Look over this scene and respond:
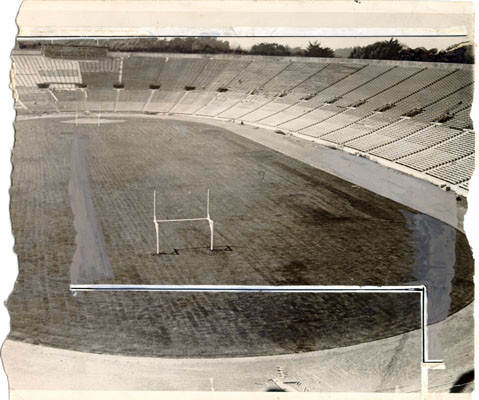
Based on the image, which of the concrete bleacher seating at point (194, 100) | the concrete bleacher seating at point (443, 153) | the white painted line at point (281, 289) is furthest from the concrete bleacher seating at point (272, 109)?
the white painted line at point (281, 289)

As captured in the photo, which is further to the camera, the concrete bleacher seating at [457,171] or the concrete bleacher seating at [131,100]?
the concrete bleacher seating at [131,100]

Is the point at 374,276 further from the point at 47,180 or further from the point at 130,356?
the point at 47,180

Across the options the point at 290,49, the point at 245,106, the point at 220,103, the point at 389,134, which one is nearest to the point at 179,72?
the point at 220,103

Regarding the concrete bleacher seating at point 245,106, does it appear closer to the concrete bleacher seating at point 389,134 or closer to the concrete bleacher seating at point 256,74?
the concrete bleacher seating at point 256,74

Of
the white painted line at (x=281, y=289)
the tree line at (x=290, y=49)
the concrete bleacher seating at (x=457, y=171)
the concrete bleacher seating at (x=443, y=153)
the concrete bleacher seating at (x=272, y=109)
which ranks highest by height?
the tree line at (x=290, y=49)

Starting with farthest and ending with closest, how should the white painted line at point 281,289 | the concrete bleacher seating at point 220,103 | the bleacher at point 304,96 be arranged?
the concrete bleacher seating at point 220,103 → the bleacher at point 304,96 → the white painted line at point 281,289

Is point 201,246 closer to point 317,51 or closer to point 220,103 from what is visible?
point 220,103

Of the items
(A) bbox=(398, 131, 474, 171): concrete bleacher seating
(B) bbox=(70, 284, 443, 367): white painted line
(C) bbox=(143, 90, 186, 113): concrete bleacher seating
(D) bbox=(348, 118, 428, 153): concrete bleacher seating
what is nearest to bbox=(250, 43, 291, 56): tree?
(C) bbox=(143, 90, 186, 113): concrete bleacher seating
